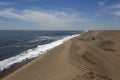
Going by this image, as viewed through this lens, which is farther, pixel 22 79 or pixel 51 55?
pixel 51 55

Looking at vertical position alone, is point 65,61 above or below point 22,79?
above

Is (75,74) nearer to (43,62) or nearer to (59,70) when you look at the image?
(59,70)

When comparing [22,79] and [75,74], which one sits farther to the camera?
[22,79]

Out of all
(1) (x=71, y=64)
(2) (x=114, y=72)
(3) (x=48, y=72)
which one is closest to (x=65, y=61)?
(1) (x=71, y=64)

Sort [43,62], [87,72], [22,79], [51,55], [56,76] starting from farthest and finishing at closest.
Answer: [51,55], [43,62], [22,79], [56,76], [87,72]

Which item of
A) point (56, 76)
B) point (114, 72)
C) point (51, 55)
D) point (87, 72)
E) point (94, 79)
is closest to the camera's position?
point (94, 79)

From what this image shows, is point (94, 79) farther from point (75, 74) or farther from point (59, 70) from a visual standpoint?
point (59, 70)

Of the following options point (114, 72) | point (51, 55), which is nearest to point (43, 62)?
point (51, 55)

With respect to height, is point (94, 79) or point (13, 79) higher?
point (94, 79)

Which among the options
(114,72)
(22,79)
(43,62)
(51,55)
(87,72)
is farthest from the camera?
(51,55)
